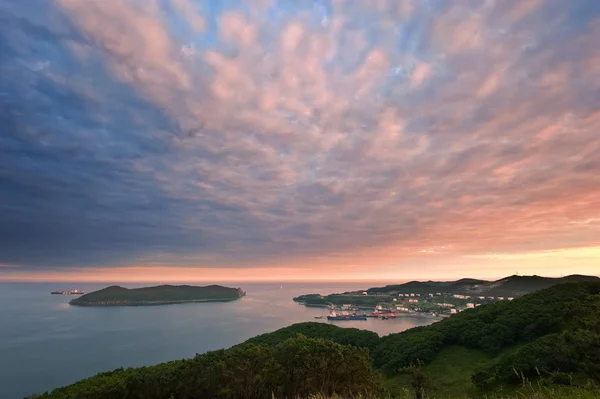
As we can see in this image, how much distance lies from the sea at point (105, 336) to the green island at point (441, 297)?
61.0 ft

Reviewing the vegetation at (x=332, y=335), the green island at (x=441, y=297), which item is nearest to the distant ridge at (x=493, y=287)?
the green island at (x=441, y=297)

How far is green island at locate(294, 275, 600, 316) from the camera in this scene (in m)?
129

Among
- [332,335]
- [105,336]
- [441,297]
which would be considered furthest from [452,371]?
[441,297]

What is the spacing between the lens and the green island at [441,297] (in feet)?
424

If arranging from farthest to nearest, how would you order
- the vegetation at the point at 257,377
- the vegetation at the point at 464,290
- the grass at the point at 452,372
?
the vegetation at the point at 464,290, the grass at the point at 452,372, the vegetation at the point at 257,377

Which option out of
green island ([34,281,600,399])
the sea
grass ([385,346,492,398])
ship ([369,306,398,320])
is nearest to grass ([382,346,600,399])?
grass ([385,346,492,398])

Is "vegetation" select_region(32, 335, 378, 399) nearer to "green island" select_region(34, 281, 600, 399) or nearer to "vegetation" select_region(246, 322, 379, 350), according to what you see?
"green island" select_region(34, 281, 600, 399)

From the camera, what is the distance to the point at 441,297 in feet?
548

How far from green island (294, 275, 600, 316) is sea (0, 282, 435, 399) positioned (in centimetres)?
1860

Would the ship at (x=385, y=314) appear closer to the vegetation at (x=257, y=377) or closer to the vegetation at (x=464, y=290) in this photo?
the vegetation at (x=464, y=290)

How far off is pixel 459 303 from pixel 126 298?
18058 centimetres

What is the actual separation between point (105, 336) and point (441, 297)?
149m

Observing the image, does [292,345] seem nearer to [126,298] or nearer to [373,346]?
[373,346]

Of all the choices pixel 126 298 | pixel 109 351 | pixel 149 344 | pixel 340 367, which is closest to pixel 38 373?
pixel 109 351
